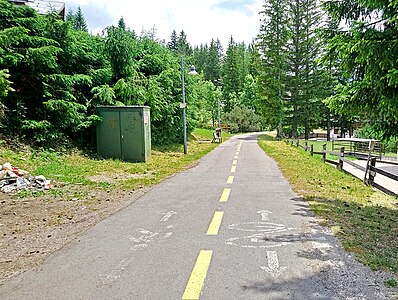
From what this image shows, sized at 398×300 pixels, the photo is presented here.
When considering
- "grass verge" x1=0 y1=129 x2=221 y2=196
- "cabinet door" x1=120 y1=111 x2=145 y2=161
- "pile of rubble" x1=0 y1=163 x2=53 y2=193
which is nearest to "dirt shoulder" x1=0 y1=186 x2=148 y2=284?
"pile of rubble" x1=0 y1=163 x2=53 y2=193

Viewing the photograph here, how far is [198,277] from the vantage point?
3840 mm

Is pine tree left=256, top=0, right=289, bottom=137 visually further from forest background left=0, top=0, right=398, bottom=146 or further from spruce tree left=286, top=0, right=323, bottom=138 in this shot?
forest background left=0, top=0, right=398, bottom=146

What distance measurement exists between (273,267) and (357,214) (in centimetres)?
374

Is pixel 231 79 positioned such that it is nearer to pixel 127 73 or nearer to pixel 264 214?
pixel 127 73

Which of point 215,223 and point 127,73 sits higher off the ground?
point 127,73

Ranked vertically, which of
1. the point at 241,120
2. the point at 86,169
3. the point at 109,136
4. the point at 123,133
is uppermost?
the point at 241,120

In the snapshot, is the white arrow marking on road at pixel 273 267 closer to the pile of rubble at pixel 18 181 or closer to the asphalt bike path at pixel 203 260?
the asphalt bike path at pixel 203 260

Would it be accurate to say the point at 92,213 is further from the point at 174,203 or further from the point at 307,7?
the point at 307,7

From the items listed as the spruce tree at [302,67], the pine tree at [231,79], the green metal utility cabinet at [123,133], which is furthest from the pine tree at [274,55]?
the pine tree at [231,79]

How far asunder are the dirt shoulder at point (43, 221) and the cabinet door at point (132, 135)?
585 cm

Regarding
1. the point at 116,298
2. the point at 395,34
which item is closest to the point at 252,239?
the point at 116,298

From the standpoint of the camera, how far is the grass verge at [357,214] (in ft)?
15.1


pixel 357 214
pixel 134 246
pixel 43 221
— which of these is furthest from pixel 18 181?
pixel 357 214

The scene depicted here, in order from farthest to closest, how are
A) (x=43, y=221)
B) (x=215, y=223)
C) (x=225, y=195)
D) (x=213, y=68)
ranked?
(x=213, y=68) → (x=225, y=195) → (x=43, y=221) → (x=215, y=223)
